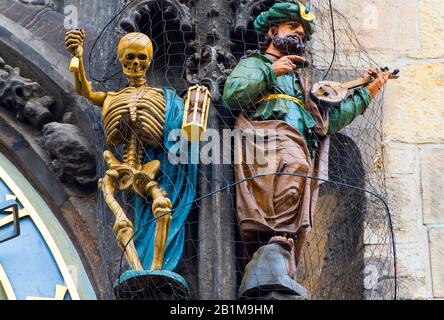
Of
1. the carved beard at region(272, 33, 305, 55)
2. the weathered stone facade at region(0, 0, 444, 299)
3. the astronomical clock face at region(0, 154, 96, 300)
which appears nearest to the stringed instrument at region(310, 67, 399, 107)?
the carved beard at region(272, 33, 305, 55)

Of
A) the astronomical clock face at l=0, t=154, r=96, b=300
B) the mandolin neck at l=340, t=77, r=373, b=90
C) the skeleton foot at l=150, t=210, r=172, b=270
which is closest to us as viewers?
the skeleton foot at l=150, t=210, r=172, b=270

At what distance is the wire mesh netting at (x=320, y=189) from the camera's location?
7188mm

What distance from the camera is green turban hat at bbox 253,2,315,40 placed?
7457 millimetres

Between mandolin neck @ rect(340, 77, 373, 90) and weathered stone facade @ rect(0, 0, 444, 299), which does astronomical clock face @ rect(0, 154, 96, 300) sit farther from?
mandolin neck @ rect(340, 77, 373, 90)

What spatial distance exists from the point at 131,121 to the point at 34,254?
45 cm

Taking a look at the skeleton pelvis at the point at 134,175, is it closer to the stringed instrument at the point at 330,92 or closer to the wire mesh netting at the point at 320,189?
the wire mesh netting at the point at 320,189

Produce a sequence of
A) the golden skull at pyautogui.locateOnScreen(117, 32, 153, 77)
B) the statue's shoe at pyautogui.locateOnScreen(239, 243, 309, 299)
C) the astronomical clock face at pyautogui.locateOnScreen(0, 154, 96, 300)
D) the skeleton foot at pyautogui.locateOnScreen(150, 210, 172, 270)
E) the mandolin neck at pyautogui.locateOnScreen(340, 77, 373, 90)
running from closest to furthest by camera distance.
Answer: the statue's shoe at pyautogui.locateOnScreen(239, 243, 309, 299), the skeleton foot at pyautogui.locateOnScreen(150, 210, 172, 270), the astronomical clock face at pyautogui.locateOnScreen(0, 154, 96, 300), the golden skull at pyautogui.locateOnScreen(117, 32, 153, 77), the mandolin neck at pyautogui.locateOnScreen(340, 77, 373, 90)

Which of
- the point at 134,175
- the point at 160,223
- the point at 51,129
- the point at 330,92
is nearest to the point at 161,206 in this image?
the point at 160,223

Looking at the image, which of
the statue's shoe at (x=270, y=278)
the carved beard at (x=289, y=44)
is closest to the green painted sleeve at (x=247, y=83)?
the carved beard at (x=289, y=44)

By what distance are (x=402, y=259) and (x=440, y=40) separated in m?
0.76

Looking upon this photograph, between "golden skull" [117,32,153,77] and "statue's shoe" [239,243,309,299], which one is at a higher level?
"golden skull" [117,32,153,77]

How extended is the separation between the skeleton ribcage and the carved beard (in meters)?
0.39

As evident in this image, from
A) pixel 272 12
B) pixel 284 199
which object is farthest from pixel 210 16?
pixel 284 199

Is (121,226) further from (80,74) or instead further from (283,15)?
(283,15)
